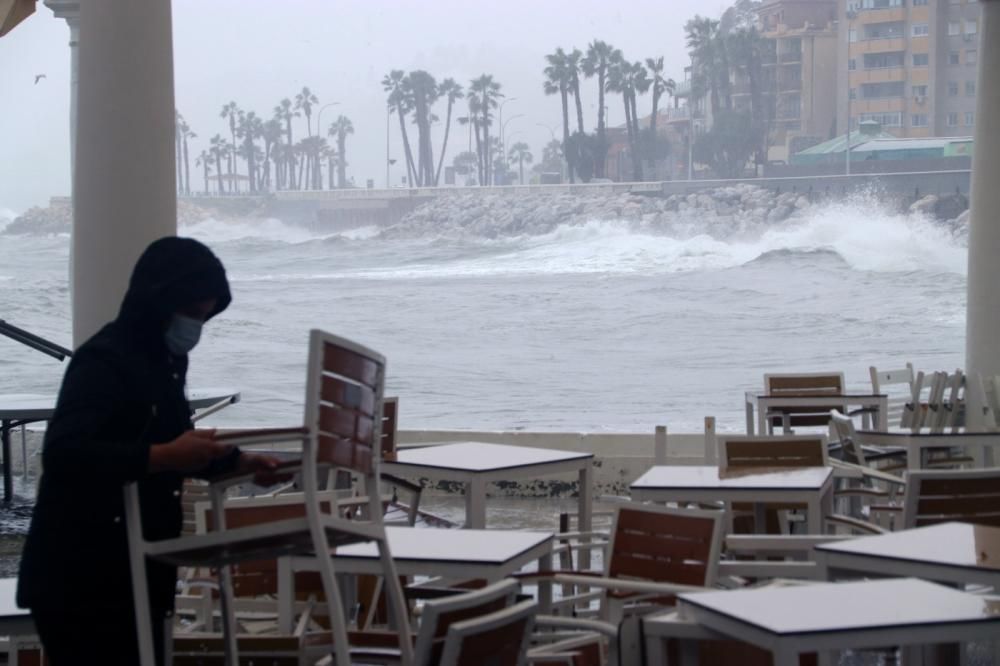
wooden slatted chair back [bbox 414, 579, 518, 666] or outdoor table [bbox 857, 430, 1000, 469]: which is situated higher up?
wooden slatted chair back [bbox 414, 579, 518, 666]

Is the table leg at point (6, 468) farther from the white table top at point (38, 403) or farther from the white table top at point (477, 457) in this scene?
the white table top at point (477, 457)

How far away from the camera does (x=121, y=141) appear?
507 cm

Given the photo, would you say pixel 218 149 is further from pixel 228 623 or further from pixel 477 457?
pixel 228 623

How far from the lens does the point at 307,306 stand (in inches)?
1387

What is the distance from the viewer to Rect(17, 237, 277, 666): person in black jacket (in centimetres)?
225

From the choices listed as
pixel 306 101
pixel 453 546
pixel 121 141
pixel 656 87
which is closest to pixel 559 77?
pixel 656 87

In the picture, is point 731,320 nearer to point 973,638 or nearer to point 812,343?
point 812,343

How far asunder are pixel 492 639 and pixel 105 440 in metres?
0.67

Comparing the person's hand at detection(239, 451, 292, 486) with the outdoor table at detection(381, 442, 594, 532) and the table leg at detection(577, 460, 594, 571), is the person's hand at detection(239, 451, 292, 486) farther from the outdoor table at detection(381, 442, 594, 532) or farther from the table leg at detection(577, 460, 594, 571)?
the table leg at detection(577, 460, 594, 571)

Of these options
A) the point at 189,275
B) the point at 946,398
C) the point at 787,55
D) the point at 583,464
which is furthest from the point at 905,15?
the point at 189,275

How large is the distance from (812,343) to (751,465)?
29.2 meters

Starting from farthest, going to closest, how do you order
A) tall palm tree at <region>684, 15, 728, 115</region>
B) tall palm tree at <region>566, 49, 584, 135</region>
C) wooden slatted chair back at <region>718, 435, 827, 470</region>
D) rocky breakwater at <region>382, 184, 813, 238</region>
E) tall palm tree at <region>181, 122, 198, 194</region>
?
tall palm tree at <region>566, 49, 584, 135</region> < tall palm tree at <region>181, 122, 198, 194</region> < tall palm tree at <region>684, 15, 728, 115</region> < rocky breakwater at <region>382, 184, 813, 238</region> < wooden slatted chair back at <region>718, 435, 827, 470</region>

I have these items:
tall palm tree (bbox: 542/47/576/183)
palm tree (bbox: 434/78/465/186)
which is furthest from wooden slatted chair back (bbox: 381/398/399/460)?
palm tree (bbox: 434/78/465/186)

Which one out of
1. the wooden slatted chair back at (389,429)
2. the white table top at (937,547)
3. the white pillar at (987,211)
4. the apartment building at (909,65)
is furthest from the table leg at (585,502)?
the apartment building at (909,65)
